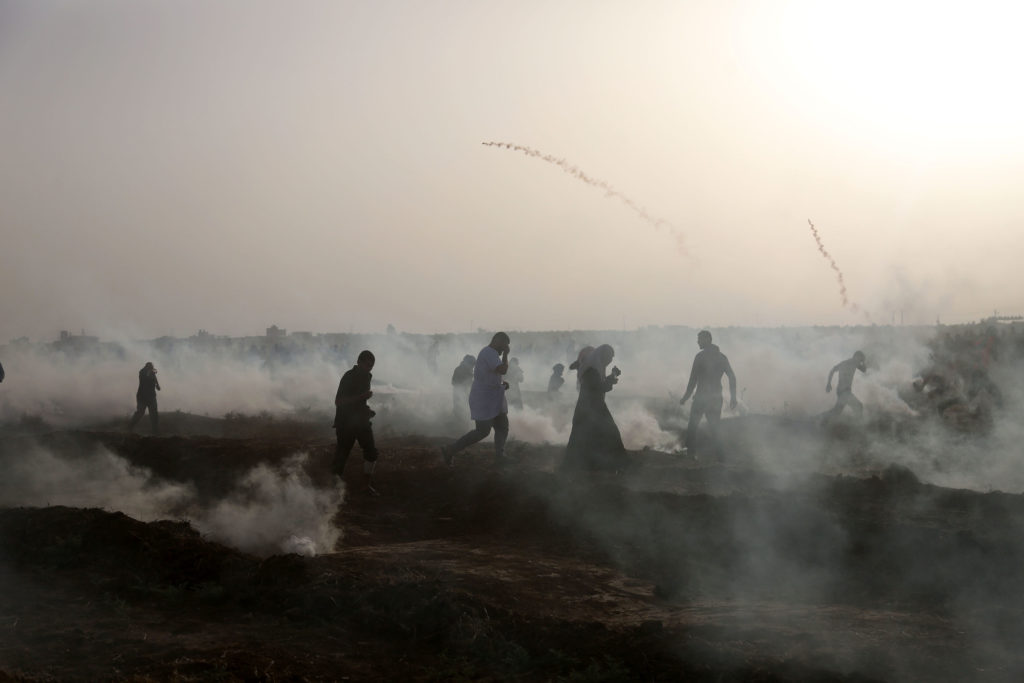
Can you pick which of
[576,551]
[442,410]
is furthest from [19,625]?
[442,410]

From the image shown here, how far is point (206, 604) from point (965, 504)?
732 cm

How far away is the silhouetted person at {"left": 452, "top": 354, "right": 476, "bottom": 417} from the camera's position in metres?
18.7

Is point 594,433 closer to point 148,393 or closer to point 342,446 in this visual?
point 342,446

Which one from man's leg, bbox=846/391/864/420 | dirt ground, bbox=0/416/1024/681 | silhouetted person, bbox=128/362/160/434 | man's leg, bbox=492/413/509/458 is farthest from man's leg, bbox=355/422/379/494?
silhouetted person, bbox=128/362/160/434

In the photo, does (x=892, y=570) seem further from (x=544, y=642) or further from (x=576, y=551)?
(x=544, y=642)

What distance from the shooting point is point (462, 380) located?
19.0 metres

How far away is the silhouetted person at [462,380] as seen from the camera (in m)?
18.7

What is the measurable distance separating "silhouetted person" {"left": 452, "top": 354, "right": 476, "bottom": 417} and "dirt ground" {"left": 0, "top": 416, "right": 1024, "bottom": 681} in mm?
7453

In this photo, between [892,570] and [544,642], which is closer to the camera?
[544,642]

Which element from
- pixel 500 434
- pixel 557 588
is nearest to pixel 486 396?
pixel 500 434

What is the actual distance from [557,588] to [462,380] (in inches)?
466

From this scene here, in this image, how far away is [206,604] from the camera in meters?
6.81

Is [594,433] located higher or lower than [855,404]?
lower

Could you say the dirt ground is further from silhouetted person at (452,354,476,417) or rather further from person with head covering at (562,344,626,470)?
silhouetted person at (452,354,476,417)
